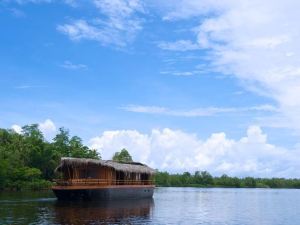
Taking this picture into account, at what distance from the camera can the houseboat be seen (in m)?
45.1

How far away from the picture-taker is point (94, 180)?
155ft

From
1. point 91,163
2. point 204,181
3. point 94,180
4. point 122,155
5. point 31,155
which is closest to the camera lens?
point 91,163

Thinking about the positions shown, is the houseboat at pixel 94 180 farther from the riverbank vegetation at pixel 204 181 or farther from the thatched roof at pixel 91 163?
the riverbank vegetation at pixel 204 181

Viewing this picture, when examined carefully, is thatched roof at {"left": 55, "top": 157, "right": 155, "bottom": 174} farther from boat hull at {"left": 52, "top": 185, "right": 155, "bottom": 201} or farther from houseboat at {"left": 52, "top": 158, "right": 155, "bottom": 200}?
boat hull at {"left": 52, "top": 185, "right": 155, "bottom": 201}

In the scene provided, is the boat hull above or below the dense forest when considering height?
below

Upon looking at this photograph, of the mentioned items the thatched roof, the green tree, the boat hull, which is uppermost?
the green tree

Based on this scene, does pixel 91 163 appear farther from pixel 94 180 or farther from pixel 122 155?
pixel 122 155

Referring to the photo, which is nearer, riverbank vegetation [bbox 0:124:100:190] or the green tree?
riverbank vegetation [bbox 0:124:100:190]

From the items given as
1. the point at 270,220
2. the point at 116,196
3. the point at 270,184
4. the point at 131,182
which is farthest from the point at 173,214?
the point at 270,184

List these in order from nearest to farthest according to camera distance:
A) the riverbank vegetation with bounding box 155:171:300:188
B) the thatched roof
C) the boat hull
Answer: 1. the boat hull
2. the thatched roof
3. the riverbank vegetation with bounding box 155:171:300:188

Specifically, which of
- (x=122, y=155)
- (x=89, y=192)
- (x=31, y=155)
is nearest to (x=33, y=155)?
(x=31, y=155)

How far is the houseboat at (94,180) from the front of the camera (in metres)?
45.1

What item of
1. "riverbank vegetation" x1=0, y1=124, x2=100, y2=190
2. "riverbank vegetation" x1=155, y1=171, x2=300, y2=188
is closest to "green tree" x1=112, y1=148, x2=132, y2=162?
"riverbank vegetation" x1=0, y1=124, x2=100, y2=190

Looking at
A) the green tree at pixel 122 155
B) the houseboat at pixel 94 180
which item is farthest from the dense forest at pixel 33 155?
the houseboat at pixel 94 180
